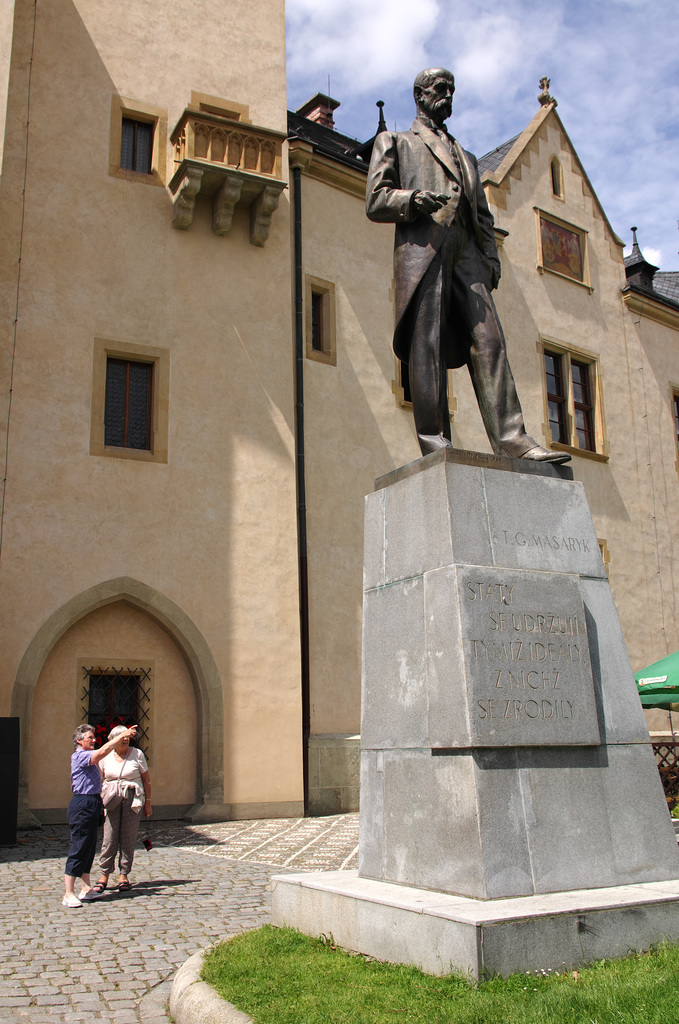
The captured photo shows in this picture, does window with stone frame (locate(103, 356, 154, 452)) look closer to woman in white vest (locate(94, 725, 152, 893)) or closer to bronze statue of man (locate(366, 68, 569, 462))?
woman in white vest (locate(94, 725, 152, 893))

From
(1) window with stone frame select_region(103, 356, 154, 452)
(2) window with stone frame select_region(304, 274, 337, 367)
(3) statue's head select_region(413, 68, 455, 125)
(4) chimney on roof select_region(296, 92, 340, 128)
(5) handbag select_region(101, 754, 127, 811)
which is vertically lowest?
(5) handbag select_region(101, 754, 127, 811)

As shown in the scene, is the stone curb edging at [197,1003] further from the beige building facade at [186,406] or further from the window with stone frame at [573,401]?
the window with stone frame at [573,401]

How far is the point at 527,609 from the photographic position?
15.8 ft

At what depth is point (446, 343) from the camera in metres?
6.03

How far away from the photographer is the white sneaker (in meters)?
7.31

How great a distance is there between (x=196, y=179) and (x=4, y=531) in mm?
5814

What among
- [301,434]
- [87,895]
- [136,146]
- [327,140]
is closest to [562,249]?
[327,140]

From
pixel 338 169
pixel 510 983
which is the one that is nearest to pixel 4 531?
pixel 338 169

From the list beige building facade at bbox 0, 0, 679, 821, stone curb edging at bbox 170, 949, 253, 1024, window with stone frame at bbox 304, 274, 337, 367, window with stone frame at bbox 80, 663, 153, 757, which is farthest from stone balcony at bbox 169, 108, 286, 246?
stone curb edging at bbox 170, 949, 253, 1024

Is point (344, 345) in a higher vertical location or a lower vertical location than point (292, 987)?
higher

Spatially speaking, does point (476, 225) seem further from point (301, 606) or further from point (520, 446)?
point (301, 606)

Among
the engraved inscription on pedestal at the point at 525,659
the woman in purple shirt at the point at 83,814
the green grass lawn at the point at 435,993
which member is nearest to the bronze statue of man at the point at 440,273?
the engraved inscription on pedestal at the point at 525,659

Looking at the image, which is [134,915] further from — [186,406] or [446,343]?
[186,406]

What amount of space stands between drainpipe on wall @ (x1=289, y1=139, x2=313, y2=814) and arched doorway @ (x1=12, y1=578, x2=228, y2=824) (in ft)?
4.83
